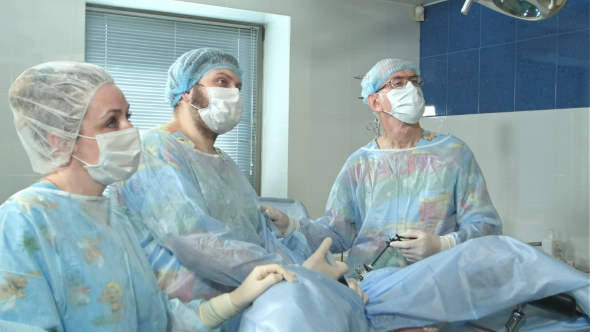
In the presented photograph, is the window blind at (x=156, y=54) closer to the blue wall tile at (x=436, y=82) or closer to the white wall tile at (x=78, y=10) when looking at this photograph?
the white wall tile at (x=78, y=10)

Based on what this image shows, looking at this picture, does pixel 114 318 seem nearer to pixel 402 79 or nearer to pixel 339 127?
pixel 402 79

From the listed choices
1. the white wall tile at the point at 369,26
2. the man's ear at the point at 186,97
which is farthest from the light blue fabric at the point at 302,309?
the white wall tile at the point at 369,26

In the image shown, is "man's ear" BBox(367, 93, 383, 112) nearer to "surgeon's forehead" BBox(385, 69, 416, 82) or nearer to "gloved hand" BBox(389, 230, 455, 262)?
"surgeon's forehead" BBox(385, 69, 416, 82)

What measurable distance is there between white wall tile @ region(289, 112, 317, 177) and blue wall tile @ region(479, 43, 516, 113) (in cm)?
109

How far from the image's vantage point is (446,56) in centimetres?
364

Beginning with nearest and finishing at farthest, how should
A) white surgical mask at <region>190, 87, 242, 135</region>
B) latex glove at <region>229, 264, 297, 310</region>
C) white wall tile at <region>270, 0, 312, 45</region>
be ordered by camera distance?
1. latex glove at <region>229, 264, 297, 310</region>
2. white surgical mask at <region>190, 87, 242, 135</region>
3. white wall tile at <region>270, 0, 312, 45</region>

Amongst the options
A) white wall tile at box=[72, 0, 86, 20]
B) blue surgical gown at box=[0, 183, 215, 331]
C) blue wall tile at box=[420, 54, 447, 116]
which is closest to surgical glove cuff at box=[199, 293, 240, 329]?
blue surgical gown at box=[0, 183, 215, 331]

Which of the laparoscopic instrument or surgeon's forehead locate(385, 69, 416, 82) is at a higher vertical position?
surgeon's forehead locate(385, 69, 416, 82)

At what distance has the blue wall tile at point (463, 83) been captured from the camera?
345 centimetres

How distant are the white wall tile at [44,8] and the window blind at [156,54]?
1.44 ft

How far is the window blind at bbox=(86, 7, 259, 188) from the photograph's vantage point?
127 inches

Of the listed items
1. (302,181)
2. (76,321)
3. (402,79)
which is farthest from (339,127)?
(76,321)

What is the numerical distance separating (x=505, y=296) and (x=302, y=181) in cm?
198

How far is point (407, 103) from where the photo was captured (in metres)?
2.24
